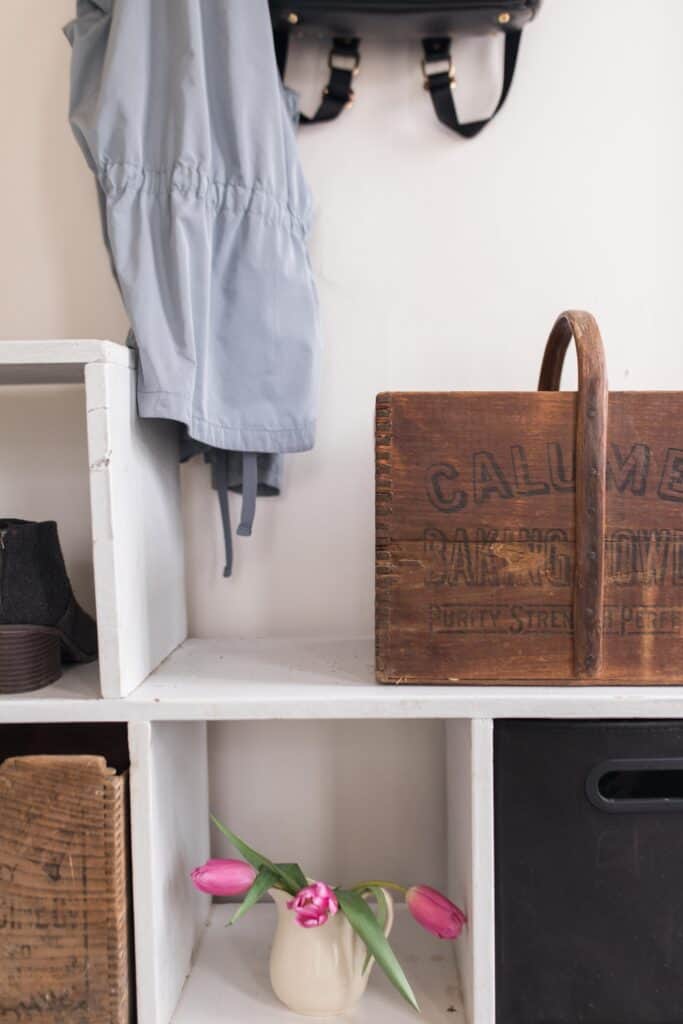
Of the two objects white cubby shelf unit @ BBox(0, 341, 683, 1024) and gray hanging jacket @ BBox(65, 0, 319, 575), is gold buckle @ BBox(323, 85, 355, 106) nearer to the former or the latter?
gray hanging jacket @ BBox(65, 0, 319, 575)

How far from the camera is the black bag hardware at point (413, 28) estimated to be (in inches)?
42.0

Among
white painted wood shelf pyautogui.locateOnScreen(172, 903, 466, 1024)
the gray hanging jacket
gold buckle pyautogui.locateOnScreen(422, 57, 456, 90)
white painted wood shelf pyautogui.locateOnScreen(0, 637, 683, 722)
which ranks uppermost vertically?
gold buckle pyautogui.locateOnScreen(422, 57, 456, 90)

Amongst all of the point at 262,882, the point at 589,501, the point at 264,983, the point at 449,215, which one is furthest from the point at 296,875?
the point at 449,215

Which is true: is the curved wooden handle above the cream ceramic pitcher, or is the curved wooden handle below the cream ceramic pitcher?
above

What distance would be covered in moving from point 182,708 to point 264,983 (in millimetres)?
404

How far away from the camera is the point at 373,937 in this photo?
0.91m

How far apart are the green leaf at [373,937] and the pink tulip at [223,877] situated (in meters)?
0.11

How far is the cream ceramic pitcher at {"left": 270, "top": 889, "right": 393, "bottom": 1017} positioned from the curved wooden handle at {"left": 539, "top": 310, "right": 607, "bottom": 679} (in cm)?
39

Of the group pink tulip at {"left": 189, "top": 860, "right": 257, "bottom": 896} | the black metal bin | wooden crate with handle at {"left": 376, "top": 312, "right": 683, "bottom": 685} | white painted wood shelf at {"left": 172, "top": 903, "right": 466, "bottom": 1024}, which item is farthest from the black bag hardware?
white painted wood shelf at {"left": 172, "top": 903, "right": 466, "bottom": 1024}

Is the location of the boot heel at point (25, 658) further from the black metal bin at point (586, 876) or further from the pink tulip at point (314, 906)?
the black metal bin at point (586, 876)

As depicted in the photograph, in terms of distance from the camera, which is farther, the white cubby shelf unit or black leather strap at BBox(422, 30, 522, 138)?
black leather strap at BBox(422, 30, 522, 138)

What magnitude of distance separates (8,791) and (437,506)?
0.54m

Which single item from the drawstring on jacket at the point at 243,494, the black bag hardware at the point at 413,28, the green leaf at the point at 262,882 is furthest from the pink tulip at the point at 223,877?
the black bag hardware at the point at 413,28

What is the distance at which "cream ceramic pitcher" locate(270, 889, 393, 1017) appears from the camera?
0.94 meters
